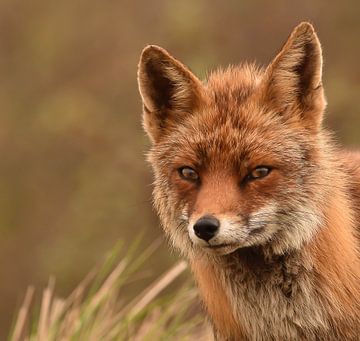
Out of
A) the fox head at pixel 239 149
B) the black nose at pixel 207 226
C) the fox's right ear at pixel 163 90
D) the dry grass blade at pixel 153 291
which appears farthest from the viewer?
the dry grass blade at pixel 153 291

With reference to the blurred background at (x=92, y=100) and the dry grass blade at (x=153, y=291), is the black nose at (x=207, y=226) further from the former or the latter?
the blurred background at (x=92, y=100)

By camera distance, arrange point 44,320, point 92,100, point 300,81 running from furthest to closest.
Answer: point 92,100 → point 44,320 → point 300,81

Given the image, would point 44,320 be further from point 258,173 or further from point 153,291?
point 258,173

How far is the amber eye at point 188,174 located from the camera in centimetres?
621

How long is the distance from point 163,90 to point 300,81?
2.75 ft

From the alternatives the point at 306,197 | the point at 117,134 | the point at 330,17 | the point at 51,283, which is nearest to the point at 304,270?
the point at 306,197

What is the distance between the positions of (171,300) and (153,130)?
1.44 m

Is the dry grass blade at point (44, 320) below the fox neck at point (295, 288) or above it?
→ below

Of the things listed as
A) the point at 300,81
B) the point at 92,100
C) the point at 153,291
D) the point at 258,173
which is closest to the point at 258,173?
the point at 258,173

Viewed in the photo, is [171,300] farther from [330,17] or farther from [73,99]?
[330,17]

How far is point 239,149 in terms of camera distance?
20.1ft

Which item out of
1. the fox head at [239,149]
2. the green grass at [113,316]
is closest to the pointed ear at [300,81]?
the fox head at [239,149]

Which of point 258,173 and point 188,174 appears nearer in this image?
point 258,173

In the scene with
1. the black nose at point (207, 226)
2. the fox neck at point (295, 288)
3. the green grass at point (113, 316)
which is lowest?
the green grass at point (113, 316)
